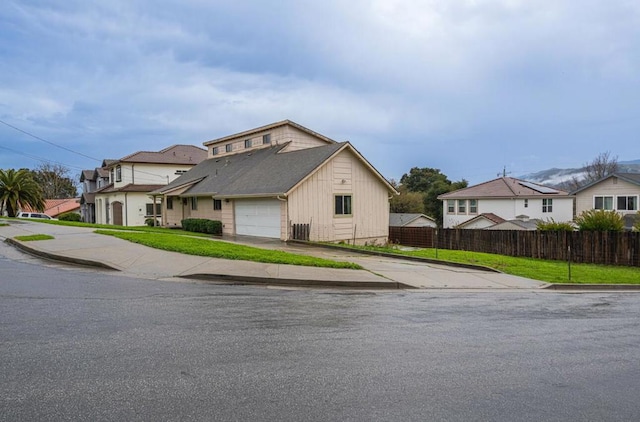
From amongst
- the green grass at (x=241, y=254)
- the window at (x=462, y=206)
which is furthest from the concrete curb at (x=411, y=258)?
the window at (x=462, y=206)

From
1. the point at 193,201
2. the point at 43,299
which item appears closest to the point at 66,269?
the point at 43,299

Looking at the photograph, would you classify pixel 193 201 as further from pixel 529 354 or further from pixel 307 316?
pixel 529 354

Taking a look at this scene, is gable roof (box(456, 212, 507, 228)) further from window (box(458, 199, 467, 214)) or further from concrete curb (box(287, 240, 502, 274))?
concrete curb (box(287, 240, 502, 274))

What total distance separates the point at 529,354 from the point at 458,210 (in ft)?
146

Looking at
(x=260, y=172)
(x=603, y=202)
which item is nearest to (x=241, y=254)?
(x=260, y=172)

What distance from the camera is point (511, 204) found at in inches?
1753

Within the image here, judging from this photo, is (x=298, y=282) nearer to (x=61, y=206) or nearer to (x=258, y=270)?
(x=258, y=270)

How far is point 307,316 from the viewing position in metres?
7.77

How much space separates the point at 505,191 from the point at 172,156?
32.6 meters

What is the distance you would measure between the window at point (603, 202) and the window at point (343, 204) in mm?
25399

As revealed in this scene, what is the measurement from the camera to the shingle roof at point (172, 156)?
42906 millimetres

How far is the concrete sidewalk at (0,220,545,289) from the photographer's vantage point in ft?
38.0

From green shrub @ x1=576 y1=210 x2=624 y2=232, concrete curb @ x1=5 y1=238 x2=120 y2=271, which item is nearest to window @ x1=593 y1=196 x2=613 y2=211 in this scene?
green shrub @ x1=576 y1=210 x2=624 y2=232

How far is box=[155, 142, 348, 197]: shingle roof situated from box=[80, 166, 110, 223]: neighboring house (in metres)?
18.2
